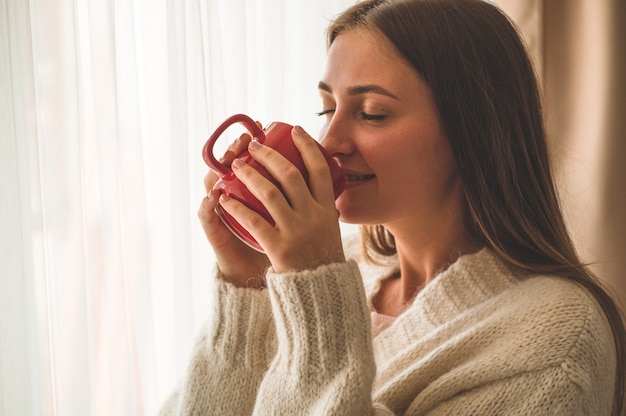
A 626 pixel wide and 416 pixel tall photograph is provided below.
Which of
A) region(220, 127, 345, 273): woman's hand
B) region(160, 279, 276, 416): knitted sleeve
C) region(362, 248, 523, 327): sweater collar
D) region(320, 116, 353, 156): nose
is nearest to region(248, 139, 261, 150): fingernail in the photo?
region(220, 127, 345, 273): woman's hand

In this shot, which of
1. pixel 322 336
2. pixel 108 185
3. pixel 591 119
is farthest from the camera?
pixel 591 119

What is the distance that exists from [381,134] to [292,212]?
0.22 meters

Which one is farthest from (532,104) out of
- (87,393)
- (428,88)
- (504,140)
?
(87,393)

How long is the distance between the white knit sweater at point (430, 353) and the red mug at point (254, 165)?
0.39 ft

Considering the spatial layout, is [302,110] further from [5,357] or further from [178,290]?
[5,357]

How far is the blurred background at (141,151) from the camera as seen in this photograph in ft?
3.74

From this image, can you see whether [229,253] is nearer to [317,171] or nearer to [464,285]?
[317,171]

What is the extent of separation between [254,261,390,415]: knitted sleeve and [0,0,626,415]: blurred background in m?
0.48

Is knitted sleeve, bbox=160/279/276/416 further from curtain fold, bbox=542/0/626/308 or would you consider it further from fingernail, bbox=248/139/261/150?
curtain fold, bbox=542/0/626/308

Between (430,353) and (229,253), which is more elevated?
(229,253)

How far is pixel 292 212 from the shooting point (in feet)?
2.98

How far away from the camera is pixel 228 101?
4.75 ft

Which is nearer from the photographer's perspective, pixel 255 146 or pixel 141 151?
pixel 255 146

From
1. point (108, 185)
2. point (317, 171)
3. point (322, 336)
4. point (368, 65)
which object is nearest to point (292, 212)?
point (317, 171)
